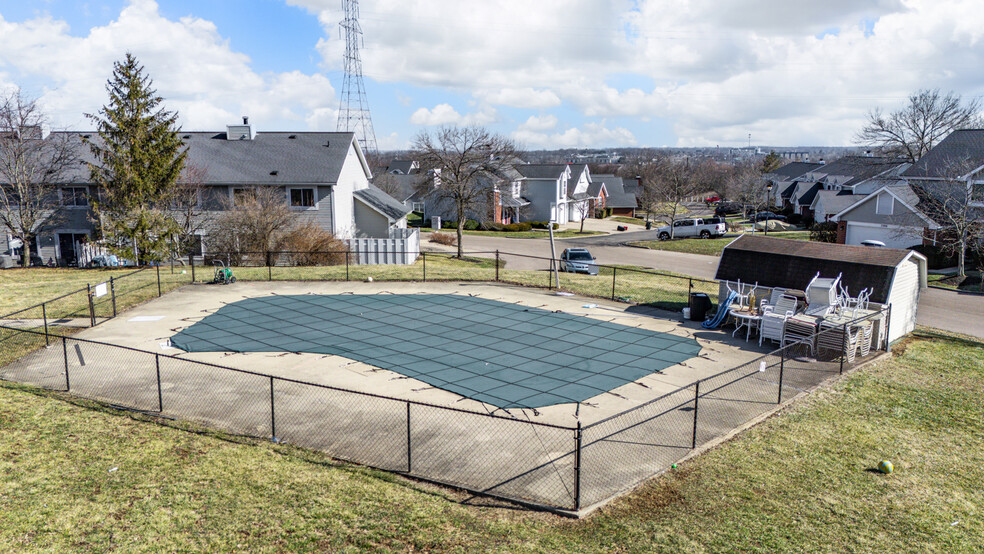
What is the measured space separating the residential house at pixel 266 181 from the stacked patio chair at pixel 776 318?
82.2 ft

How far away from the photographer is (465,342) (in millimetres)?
17672

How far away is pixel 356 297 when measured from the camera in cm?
2348

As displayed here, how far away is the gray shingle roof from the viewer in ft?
135

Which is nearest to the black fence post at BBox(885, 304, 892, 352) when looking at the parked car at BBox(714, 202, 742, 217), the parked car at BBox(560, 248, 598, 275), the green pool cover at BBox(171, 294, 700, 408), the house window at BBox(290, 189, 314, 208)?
the green pool cover at BBox(171, 294, 700, 408)

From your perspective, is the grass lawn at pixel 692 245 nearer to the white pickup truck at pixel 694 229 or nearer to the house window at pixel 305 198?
the white pickup truck at pixel 694 229

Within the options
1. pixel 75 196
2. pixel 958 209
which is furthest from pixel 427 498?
pixel 958 209

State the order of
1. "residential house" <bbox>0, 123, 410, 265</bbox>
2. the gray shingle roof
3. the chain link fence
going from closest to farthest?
1. the chain link fence
2. "residential house" <bbox>0, 123, 410, 265</bbox>
3. the gray shingle roof

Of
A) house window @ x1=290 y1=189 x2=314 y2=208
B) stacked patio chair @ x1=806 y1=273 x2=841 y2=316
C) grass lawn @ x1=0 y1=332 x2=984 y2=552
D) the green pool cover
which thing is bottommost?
grass lawn @ x1=0 y1=332 x2=984 y2=552

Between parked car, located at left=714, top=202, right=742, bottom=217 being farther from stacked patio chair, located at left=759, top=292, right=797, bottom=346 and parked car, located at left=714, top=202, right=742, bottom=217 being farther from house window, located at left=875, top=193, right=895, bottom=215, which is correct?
stacked patio chair, located at left=759, top=292, right=797, bottom=346

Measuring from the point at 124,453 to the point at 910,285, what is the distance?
20618 mm

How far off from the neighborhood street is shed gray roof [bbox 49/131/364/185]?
422 inches

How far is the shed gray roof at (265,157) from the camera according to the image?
37000 mm

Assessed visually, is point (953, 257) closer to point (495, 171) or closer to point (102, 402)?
point (495, 171)

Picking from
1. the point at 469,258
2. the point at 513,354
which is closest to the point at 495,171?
the point at 469,258
